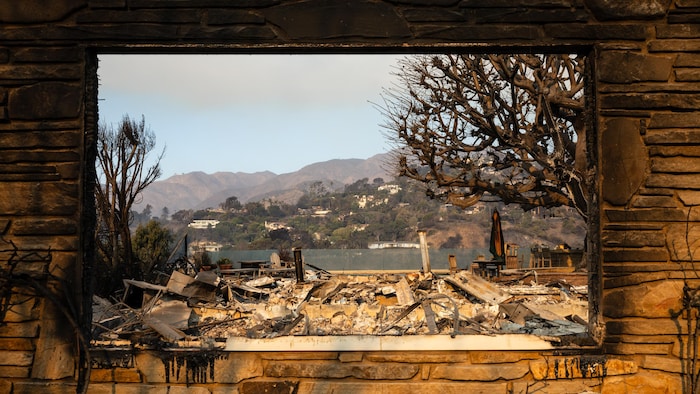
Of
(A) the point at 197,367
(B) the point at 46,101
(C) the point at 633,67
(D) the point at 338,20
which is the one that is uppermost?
(D) the point at 338,20

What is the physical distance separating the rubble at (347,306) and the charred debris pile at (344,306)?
0.05ft

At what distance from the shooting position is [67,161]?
3598mm

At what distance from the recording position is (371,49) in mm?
3637

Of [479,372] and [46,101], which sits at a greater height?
[46,101]

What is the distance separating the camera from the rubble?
6.44m

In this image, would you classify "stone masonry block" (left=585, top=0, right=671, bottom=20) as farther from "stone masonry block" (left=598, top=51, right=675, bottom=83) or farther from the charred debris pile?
the charred debris pile

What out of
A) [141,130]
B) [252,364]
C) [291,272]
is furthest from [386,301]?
[141,130]

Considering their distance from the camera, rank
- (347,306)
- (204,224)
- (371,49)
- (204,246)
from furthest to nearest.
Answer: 1. (204,224)
2. (204,246)
3. (347,306)
4. (371,49)

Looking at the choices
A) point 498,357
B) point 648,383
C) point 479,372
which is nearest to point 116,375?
point 479,372

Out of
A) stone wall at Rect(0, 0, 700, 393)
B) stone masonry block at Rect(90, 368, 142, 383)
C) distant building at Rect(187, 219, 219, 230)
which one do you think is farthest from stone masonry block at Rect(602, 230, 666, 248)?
distant building at Rect(187, 219, 219, 230)

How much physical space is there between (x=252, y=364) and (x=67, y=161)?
63.0 inches

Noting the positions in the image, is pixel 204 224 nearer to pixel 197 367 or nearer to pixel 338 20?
pixel 197 367

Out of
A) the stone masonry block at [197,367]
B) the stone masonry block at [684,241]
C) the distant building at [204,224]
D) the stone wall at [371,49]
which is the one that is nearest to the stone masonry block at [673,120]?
the stone wall at [371,49]

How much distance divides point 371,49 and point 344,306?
269 inches
